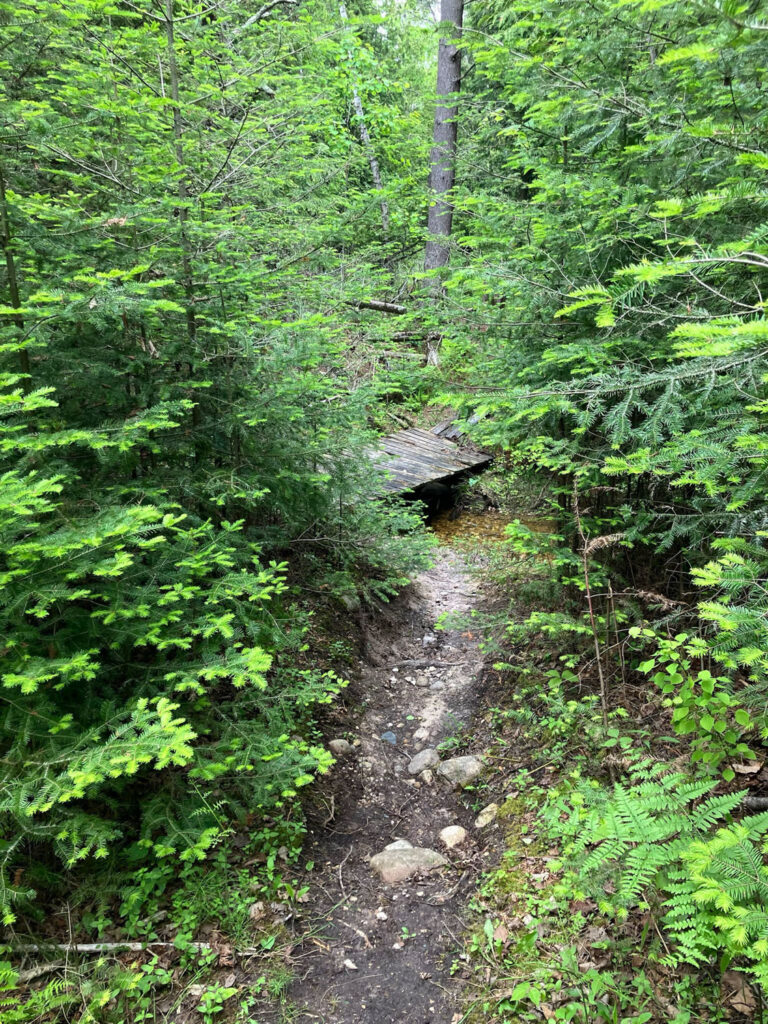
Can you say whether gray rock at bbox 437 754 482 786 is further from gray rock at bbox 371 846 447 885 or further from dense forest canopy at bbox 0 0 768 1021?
dense forest canopy at bbox 0 0 768 1021

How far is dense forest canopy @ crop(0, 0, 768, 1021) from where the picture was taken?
2686mm

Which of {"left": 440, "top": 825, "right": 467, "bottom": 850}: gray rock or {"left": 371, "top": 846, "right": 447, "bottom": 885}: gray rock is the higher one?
{"left": 371, "top": 846, "right": 447, "bottom": 885}: gray rock

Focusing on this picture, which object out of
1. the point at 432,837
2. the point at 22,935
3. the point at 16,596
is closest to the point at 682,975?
the point at 432,837

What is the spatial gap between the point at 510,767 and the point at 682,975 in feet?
6.76

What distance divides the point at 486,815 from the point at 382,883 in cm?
95

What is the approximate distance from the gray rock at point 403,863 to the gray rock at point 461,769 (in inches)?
29.5

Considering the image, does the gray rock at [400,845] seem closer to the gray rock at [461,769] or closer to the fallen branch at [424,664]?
the gray rock at [461,769]

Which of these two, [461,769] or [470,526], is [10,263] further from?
[470,526]

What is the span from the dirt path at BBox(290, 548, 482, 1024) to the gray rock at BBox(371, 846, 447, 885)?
0.05m

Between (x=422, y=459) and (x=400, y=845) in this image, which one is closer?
(x=400, y=845)

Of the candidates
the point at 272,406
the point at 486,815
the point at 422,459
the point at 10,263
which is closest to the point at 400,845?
the point at 486,815

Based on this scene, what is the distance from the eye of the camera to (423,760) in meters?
5.00

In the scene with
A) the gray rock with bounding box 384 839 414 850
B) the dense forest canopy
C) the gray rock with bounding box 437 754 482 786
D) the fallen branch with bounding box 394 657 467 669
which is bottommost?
the fallen branch with bounding box 394 657 467 669

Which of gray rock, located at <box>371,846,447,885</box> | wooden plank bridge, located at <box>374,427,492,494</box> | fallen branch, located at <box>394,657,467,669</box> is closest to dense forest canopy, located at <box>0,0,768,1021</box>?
gray rock, located at <box>371,846,447,885</box>
